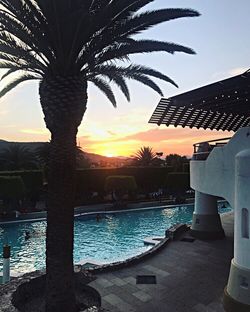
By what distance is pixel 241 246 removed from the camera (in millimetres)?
9523

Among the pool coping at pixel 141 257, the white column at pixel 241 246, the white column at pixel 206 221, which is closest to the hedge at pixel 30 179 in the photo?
the pool coping at pixel 141 257

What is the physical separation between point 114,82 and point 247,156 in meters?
5.07

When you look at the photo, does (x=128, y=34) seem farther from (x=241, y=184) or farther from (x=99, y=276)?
(x=99, y=276)

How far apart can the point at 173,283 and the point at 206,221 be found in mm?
7340

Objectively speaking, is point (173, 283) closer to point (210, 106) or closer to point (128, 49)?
point (128, 49)

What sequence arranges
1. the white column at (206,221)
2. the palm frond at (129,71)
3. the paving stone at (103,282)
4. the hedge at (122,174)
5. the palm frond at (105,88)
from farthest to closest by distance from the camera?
1. the hedge at (122,174)
2. the white column at (206,221)
3. the paving stone at (103,282)
4. the palm frond at (105,88)
5. the palm frond at (129,71)

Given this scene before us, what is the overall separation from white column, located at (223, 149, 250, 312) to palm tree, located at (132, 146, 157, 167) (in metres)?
50.3

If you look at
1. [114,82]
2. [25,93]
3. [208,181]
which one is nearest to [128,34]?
[114,82]

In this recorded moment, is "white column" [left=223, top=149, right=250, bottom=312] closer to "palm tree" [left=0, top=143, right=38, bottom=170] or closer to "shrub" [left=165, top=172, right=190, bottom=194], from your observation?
"shrub" [left=165, top=172, right=190, bottom=194]

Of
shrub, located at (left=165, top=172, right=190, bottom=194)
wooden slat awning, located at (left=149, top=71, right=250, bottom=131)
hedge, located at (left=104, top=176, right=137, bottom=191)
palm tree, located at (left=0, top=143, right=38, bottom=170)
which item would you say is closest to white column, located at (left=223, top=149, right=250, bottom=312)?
wooden slat awning, located at (left=149, top=71, right=250, bottom=131)

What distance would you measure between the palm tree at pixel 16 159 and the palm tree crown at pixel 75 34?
36.9 m

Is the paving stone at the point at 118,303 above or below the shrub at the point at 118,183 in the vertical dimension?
below

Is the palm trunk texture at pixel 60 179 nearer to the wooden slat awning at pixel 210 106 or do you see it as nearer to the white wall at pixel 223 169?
the white wall at pixel 223 169

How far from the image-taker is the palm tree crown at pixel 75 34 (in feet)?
23.7
